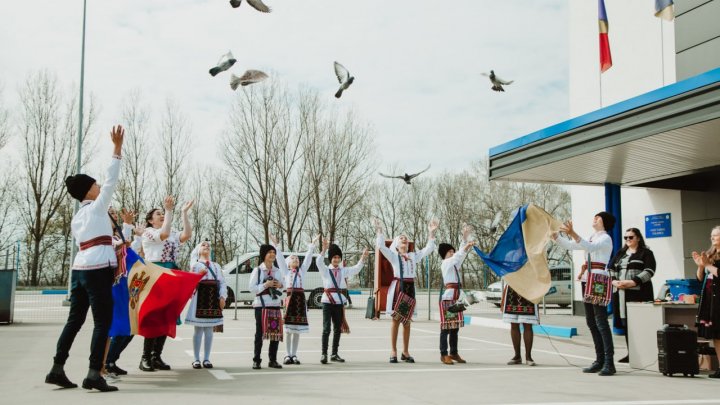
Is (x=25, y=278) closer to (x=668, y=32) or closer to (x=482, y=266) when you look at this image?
(x=482, y=266)

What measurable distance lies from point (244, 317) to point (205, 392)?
1449cm

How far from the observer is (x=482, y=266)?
2927cm

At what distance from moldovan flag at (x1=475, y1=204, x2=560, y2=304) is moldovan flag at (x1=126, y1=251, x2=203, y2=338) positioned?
4.73m

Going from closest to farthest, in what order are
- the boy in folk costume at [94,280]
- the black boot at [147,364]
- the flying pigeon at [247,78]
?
the boy in folk costume at [94,280] → the black boot at [147,364] → the flying pigeon at [247,78]

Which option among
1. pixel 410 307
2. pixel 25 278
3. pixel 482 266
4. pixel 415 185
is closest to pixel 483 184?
pixel 415 185

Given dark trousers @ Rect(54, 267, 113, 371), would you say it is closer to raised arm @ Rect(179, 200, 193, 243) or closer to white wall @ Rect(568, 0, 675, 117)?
raised arm @ Rect(179, 200, 193, 243)

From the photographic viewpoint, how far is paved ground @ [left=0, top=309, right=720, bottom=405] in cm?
701

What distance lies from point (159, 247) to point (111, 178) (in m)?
2.27

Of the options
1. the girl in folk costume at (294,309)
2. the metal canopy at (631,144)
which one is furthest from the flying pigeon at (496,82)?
the girl in folk costume at (294,309)

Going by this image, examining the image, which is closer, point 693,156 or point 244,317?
point 693,156

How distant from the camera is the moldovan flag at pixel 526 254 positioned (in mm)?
10469

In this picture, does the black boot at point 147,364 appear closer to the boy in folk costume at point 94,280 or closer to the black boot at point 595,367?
the boy in folk costume at point 94,280

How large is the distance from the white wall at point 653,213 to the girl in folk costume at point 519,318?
8.04 metres

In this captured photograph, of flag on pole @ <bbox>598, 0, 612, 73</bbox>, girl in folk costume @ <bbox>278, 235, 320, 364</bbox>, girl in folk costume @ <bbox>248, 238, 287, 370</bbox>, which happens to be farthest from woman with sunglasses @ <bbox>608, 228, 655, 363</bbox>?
flag on pole @ <bbox>598, 0, 612, 73</bbox>
